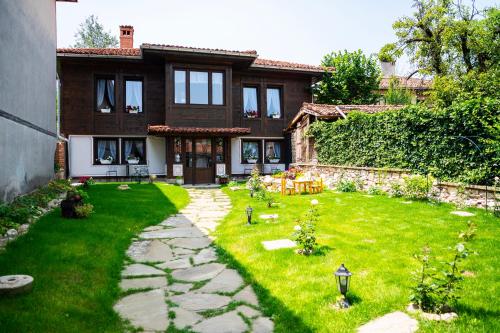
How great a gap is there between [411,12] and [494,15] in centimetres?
377

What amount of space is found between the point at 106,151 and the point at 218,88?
20.5ft

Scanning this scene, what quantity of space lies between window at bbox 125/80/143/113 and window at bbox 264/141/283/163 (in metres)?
6.83

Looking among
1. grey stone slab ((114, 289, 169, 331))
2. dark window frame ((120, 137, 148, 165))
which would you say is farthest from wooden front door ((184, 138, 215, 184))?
grey stone slab ((114, 289, 169, 331))

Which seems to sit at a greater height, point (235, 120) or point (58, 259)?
point (235, 120)

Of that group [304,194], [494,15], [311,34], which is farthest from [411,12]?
[304,194]

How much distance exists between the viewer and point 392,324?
3.11m

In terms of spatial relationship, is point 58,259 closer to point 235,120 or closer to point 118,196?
point 118,196

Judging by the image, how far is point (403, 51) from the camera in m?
19.8

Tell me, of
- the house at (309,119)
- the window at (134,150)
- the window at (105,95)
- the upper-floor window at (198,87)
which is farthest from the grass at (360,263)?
the window at (105,95)


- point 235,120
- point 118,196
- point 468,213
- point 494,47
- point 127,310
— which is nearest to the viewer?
point 127,310

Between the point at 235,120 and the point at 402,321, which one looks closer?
the point at 402,321

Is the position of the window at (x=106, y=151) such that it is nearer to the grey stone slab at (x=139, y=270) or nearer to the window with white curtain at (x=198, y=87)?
the window with white curtain at (x=198, y=87)

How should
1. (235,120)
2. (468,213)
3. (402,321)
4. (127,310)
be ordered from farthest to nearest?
(235,120) → (468,213) → (127,310) → (402,321)

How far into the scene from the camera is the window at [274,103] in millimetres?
19422
